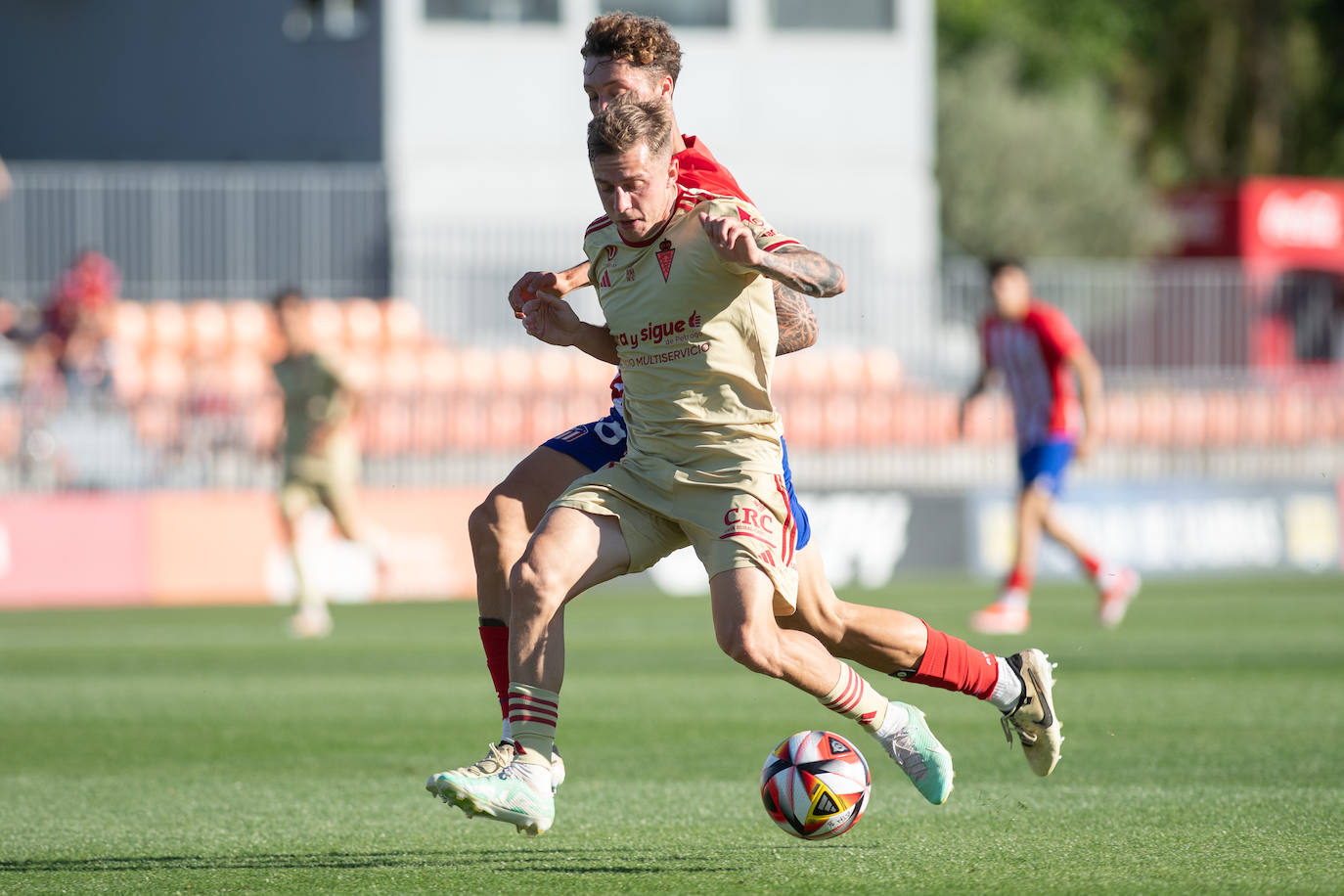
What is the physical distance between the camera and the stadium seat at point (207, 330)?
874 inches

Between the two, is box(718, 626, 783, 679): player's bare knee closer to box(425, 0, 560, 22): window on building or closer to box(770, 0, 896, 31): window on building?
box(425, 0, 560, 22): window on building

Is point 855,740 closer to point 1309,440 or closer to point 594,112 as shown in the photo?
point 594,112


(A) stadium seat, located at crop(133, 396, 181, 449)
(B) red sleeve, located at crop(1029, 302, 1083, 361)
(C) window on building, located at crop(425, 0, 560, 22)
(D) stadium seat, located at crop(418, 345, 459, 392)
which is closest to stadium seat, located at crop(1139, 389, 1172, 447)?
(D) stadium seat, located at crop(418, 345, 459, 392)

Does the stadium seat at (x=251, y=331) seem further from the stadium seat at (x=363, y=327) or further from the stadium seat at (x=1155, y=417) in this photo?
the stadium seat at (x=1155, y=417)

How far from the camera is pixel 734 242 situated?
5.25 metres

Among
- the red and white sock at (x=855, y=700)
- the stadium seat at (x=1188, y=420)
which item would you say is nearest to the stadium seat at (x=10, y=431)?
the stadium seat at (x=1188, y=420)

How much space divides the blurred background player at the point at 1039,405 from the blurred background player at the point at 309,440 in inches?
181

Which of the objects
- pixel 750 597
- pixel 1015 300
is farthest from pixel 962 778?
pixel 1015 300

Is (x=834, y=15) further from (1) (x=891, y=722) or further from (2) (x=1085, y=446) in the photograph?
(1) (x=891, y=722)

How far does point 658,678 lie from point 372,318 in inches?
505

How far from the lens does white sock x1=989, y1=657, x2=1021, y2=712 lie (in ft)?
20.3

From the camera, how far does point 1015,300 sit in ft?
44.0

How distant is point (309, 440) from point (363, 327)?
349 inches

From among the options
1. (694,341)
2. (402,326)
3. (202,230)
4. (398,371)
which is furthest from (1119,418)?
(694,341)
